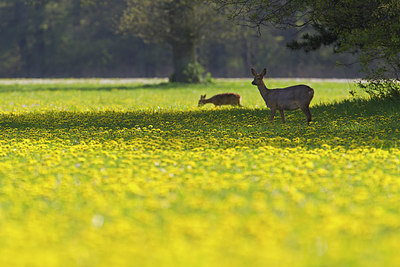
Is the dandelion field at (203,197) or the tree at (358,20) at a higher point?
the tree at (358,20)

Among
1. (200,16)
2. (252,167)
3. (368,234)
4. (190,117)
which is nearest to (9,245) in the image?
(368,234)

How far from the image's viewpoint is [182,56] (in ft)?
146

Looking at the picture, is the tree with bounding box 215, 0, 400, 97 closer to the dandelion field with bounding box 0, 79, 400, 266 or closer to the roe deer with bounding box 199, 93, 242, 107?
the dandelion field with bounding box 0, 79, 400, 266

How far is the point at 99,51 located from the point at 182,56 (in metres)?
38.7

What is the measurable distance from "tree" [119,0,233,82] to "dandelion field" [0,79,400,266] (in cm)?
2774

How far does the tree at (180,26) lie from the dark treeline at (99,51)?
33.0 meters

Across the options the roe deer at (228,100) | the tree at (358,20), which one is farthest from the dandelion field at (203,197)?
the roe deer at (228,100)

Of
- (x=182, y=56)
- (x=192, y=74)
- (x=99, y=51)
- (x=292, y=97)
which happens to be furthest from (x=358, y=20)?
(x=99, y=51)

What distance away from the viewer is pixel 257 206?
704 centimetres

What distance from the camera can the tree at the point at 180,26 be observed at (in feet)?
138

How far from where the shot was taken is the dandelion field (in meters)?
5.54

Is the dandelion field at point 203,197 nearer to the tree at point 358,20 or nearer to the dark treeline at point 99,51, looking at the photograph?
the tree at point 358,20

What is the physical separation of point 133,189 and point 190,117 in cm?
1081

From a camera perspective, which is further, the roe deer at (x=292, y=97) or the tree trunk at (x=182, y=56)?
the tree trunk at (x=182, y=56)
